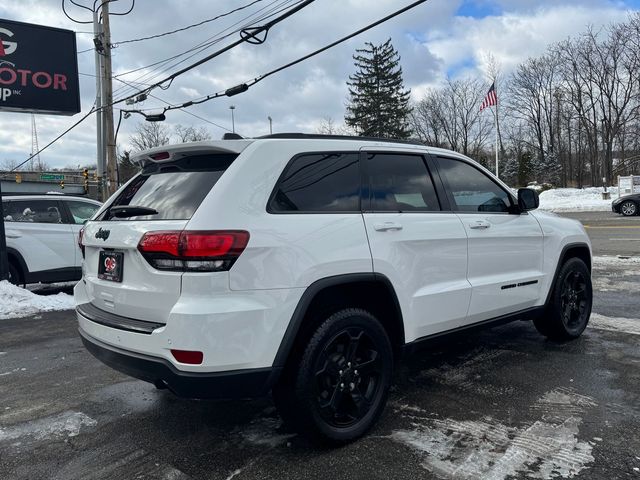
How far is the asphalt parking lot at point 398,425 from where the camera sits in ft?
9.54

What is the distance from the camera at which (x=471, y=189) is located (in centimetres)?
432

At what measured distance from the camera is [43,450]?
322 cm

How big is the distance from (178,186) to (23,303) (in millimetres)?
5890

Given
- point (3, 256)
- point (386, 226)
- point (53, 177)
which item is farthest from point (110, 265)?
point (53, 177)

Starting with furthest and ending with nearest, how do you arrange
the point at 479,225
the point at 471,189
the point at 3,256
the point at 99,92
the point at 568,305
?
the point at 99,92 < the point at 3,256 < the point at 568,305 < the point at 471,189 < the point at 479,225

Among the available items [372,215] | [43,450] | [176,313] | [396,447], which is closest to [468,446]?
[396,447]

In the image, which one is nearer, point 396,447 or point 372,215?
point 396,447

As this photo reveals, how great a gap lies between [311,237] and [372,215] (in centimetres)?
57

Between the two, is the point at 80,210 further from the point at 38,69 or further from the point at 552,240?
the point at 552,240

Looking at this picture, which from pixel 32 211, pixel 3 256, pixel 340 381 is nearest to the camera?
pixel 340 381

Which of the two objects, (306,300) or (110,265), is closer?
(306,300)

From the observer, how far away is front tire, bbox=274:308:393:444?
291 cm

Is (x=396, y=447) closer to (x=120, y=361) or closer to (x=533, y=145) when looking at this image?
(x=120, y=361)

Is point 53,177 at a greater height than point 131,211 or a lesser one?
greater
